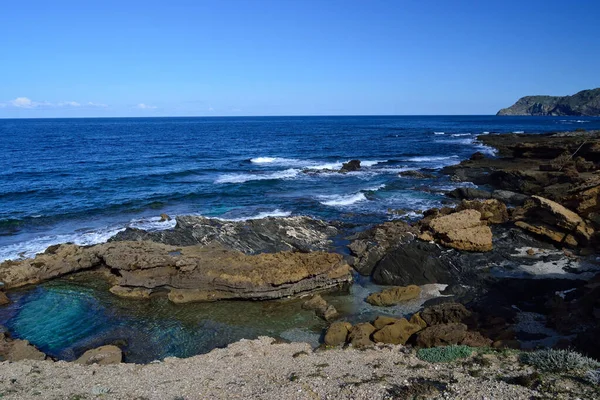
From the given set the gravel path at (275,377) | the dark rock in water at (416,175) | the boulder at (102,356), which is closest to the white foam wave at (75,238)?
the boulder at (102,356)

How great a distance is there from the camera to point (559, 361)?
421 inches

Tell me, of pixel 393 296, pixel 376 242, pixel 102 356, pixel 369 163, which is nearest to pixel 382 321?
pixel 393 296

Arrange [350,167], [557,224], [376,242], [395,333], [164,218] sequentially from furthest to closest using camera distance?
1. [350,167]
2. [164,218]
3. [376,242]
4. [557,224]
5. [395,333]

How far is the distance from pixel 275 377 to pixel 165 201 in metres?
27.6

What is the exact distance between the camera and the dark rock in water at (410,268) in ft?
64.2

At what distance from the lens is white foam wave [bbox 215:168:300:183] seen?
152 feet

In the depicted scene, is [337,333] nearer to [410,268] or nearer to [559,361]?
[410,268]

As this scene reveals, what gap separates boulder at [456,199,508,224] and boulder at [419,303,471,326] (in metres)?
12.1

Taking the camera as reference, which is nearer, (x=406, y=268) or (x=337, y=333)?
(x=337, y=333)

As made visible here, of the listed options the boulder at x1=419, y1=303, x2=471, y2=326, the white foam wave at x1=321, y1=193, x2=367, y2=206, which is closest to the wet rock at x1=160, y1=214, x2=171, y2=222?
the white foam wave at x1=321, y1=193, x2=367, y2=206

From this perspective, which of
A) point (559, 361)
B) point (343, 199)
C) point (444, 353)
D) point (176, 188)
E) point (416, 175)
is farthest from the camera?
point (416, 175)

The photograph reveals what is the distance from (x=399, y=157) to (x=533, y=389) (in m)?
57.7

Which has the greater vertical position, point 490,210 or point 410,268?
point 490,210

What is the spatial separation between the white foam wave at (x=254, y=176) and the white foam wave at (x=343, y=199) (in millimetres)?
11192
